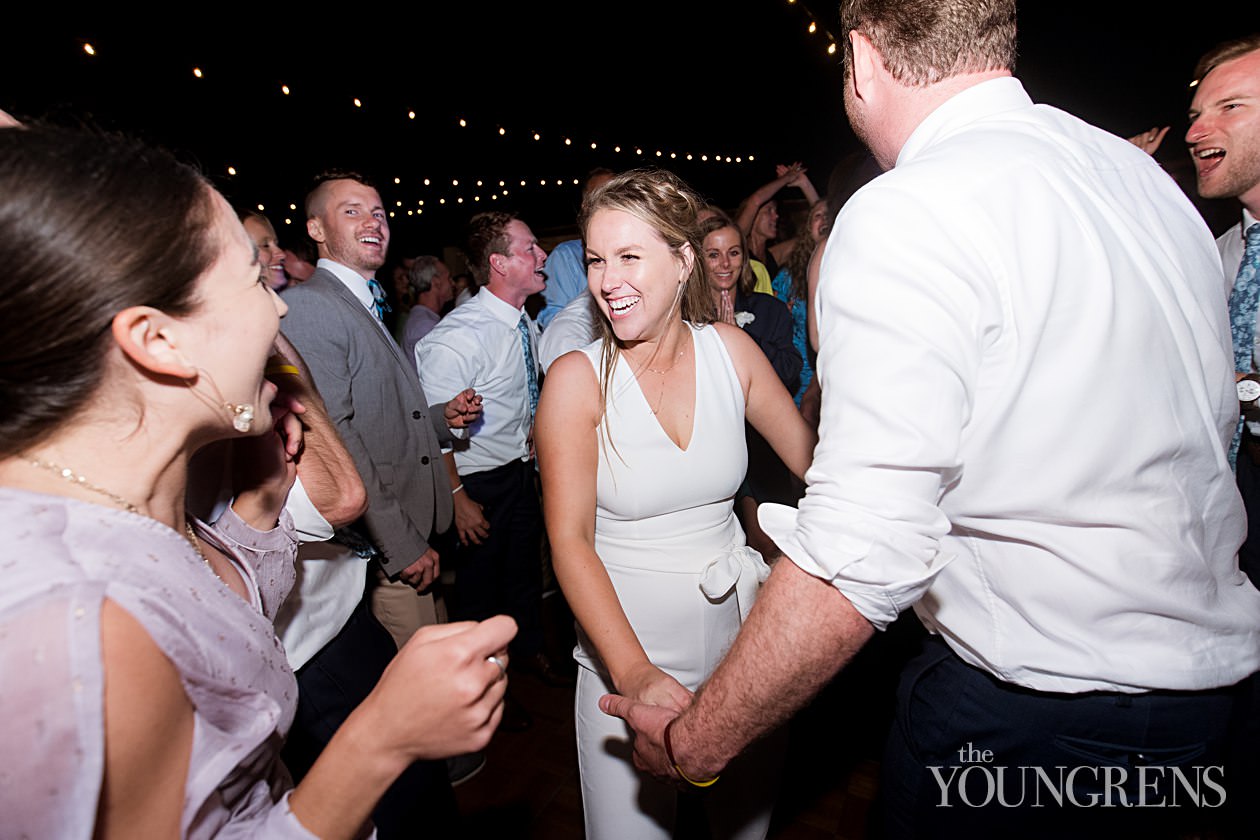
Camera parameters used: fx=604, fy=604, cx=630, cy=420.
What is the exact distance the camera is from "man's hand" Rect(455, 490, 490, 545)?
9.90ft

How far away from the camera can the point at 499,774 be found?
252 centimetres

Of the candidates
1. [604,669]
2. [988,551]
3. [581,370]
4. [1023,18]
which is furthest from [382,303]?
[1023,18]

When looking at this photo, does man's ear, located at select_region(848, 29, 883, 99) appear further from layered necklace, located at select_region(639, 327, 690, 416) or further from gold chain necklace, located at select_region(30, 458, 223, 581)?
gold chain necklace, located at select_region(30, 458, 223, 581)

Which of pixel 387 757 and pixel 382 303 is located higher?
pixel 382 303

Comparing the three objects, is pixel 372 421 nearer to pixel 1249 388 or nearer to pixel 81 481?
pixel 81 481

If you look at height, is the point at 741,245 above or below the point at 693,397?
above

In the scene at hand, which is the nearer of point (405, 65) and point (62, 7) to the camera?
point (62, 7)

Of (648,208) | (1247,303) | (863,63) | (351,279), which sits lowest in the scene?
(1247,303)

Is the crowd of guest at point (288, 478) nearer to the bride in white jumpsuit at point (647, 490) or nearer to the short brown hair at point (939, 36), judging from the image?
the bride in white jumpsuit at point (647, 490)

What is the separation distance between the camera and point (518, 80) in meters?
6.62

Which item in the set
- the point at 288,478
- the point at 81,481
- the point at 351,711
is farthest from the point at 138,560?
the point at 351,711

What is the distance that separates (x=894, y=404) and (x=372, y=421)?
208 centimetres

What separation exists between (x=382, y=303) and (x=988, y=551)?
104 inches

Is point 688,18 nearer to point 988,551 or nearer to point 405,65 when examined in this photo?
point 405,65
